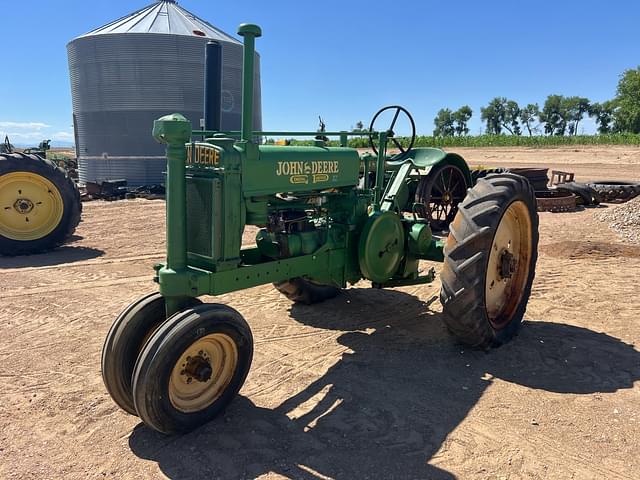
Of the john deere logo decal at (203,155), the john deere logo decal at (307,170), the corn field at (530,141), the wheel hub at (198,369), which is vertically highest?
the corn field at (530,141)

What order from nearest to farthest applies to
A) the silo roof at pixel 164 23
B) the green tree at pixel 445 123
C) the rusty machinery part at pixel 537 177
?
the rusty machinery part at pixel 537 177 → the silo roof at pixel 164 23 → the green tree at pixel 445 123

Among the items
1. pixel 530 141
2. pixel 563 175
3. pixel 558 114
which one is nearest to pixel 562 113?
pixel 558 114

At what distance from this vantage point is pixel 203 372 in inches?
119

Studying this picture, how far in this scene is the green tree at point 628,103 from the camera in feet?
167

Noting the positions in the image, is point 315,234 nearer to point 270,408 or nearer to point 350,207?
point 350,207

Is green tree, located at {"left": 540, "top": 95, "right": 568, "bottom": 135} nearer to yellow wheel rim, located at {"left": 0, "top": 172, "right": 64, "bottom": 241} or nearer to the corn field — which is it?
the corn field

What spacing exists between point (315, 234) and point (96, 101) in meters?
16.0

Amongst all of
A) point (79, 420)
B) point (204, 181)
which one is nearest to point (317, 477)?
point (79, 420)

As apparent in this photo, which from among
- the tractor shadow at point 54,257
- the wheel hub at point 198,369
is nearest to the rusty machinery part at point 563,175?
the tractor shadow at point 54,257

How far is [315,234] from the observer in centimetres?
410

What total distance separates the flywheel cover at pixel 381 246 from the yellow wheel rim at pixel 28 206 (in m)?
6.00

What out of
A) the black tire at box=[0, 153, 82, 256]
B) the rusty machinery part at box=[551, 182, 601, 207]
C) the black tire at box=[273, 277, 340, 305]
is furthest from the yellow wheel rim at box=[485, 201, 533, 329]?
the rusty machinery part at box=[551, 182, 601, 207]

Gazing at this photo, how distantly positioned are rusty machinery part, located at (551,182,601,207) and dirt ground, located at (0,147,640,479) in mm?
6314

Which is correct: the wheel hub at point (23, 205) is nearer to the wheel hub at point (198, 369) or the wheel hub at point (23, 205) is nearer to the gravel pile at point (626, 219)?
the wheel hub at point (198, 369)
